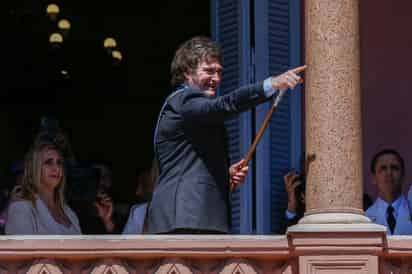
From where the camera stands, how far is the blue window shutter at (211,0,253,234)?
1291cm

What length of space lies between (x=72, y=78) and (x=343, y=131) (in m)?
10.0

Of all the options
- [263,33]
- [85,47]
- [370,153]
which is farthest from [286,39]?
[85,47]

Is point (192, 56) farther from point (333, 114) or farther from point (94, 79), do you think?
point (94, 79)

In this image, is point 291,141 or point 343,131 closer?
point 343,131

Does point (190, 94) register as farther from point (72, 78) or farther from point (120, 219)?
point (72, 78)

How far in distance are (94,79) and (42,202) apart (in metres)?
9.08

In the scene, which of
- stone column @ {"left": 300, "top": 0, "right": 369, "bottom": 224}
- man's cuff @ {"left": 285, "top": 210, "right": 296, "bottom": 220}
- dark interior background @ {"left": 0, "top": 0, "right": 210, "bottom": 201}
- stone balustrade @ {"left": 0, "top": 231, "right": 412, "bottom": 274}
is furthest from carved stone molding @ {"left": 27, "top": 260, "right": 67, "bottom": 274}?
dark interior background @ {"left": 0, "top": 0, "right": 210, "bottom": 201}

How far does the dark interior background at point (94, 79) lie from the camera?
19.1 metres

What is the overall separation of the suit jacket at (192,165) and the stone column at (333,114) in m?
0.56

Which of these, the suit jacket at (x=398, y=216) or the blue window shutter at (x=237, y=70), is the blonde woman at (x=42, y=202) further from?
the suit jacket at (x=398, y=216)

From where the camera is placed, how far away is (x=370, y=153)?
44.1 ft

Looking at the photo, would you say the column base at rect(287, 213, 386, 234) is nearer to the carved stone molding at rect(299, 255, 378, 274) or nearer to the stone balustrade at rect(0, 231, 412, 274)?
the stone balustrade at rect(0, 231, 412, 274)

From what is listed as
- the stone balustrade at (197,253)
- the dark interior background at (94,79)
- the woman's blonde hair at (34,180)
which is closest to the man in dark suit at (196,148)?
the stone balustrade at (197,253)

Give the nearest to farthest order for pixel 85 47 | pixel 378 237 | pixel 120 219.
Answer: pixel 378 237 < pixel 120 219 < pixel 85 47
